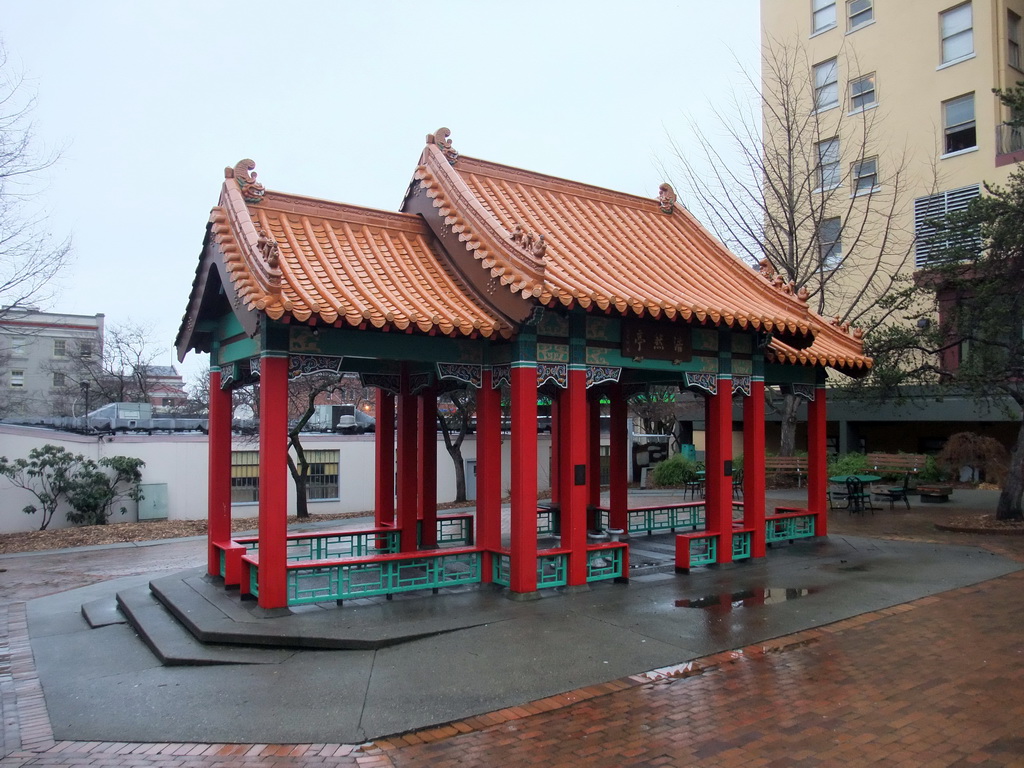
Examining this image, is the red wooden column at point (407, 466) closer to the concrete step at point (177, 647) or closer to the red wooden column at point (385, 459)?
the red wooden column at point (385, 459)

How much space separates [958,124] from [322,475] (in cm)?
2534

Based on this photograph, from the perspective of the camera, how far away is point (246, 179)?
10312 mm

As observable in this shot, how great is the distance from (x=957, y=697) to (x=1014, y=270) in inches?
467

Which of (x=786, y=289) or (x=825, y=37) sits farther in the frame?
(x=825, y=37)

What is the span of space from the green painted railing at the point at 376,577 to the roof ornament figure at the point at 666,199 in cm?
776

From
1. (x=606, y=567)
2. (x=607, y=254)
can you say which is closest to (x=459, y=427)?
(x=607, y=254)

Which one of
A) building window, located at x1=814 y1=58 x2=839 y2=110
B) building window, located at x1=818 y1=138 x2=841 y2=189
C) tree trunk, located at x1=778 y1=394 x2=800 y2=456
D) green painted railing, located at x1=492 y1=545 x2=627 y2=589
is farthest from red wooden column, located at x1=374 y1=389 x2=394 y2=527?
building window, located at x1=814 y1=58 x2=839 y2=110

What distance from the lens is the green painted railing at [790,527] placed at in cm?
1379

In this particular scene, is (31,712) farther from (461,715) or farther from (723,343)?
(723,343)

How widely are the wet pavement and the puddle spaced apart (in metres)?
0.05

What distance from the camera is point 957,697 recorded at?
639cm

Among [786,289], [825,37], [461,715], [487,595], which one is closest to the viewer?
[461,715]

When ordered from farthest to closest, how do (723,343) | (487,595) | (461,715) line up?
(723,343) < (487,595) < (461,715)

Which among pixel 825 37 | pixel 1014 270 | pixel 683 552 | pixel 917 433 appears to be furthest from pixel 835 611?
pixel 825 37
